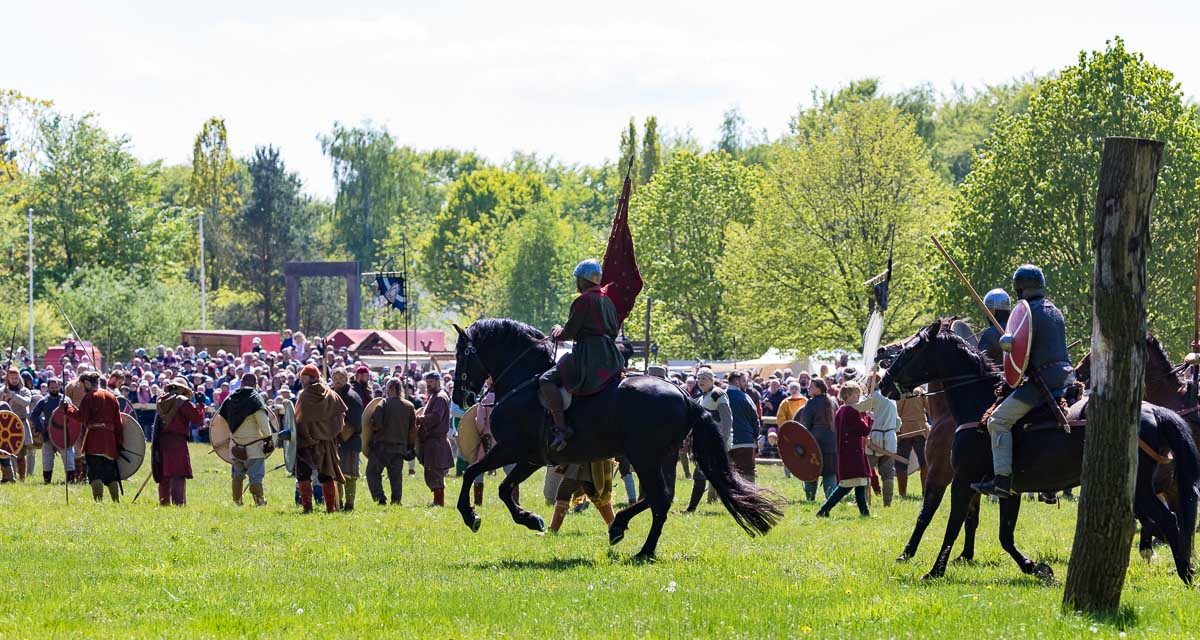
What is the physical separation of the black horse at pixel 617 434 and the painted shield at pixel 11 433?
33.2ft

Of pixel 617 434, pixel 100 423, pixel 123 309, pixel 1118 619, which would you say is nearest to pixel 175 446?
pixel 100 423

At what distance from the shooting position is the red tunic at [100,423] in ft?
62.2

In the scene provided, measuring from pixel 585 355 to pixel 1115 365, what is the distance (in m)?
4.63

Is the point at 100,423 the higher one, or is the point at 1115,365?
the point at 1115,365

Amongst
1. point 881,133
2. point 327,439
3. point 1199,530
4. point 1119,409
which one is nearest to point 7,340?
point 881,133

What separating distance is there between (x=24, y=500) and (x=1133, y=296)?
567 inches

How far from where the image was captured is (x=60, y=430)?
22703mm

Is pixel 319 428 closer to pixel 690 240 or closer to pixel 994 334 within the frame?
pixel 994 334

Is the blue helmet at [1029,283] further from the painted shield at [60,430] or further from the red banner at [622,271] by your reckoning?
the painted shield at [60,430]

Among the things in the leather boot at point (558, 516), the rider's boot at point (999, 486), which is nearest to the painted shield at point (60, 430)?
the leather boot at point (558, 516)

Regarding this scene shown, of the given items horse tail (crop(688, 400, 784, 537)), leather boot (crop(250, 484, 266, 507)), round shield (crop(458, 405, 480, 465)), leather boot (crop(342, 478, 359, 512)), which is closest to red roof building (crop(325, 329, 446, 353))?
leather boot (crop(250, 484, 266, 507))

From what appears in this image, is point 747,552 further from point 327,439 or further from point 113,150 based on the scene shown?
point 113,150

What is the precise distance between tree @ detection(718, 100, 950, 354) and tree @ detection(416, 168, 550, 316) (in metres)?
44.1

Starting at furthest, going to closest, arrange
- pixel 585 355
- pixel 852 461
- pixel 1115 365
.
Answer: pixel 852 461, pixel 585 355, pixel 1115 365
